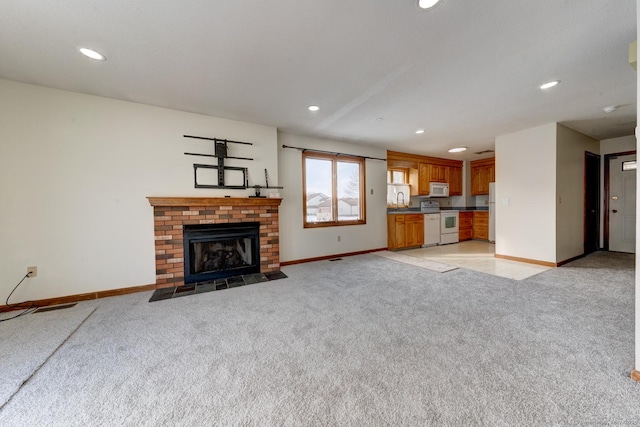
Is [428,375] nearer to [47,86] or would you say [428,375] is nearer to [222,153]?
[222,153]

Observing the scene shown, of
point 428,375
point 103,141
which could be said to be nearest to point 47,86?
point 103,141

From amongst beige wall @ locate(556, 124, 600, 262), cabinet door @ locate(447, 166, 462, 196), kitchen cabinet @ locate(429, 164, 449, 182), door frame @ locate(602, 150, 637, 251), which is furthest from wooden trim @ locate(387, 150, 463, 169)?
door frame @ locate(602, 150, 637, 251)

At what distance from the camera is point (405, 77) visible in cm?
245

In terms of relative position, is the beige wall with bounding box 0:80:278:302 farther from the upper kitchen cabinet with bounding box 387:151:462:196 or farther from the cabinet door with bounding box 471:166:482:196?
the cabinet door with bounding box 471:166:482:196

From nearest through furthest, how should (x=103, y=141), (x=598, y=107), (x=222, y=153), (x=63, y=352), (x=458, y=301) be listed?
1. (x=63, y=352)
2. (x=458, y=301)
3. (x=103, y=141)
4. (x=598, y=107)
5. (x=222, y=153)

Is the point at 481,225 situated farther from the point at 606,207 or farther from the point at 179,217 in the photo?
the point at 179,217

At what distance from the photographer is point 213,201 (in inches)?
134

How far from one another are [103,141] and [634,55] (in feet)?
16.9

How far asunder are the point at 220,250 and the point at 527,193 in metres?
5.24

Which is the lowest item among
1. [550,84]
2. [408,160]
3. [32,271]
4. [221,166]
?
[32,271]

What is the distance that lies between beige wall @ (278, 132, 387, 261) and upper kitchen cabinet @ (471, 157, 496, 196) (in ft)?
10.7

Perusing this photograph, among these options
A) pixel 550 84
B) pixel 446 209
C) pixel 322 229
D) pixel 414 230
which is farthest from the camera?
pixel 446 209

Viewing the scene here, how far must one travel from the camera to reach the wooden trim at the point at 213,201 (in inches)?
123

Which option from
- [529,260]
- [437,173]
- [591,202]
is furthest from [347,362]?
[591,202]
